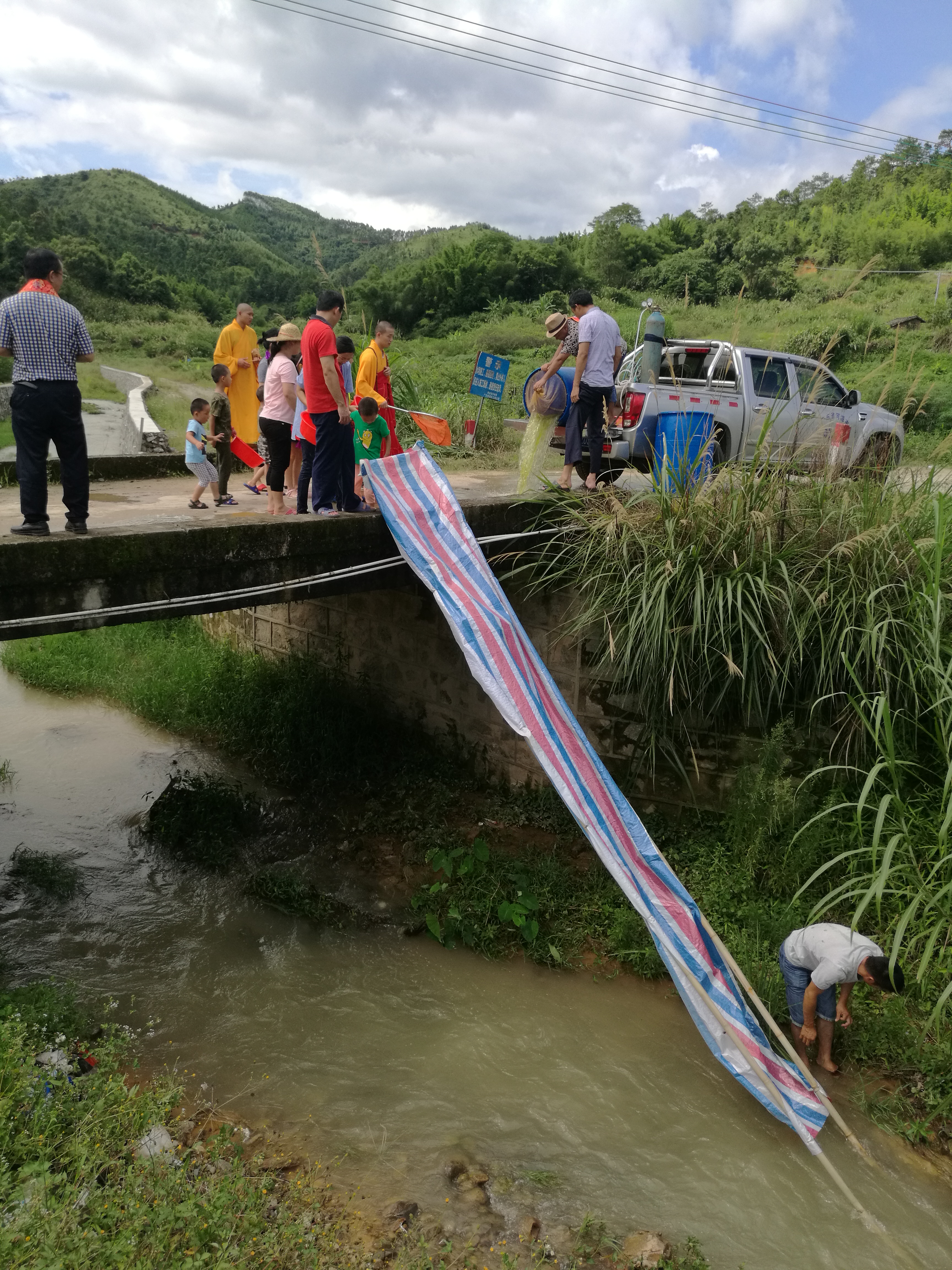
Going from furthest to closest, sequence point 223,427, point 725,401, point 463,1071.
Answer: point 725,401 < point 223,427 < point 463,1071

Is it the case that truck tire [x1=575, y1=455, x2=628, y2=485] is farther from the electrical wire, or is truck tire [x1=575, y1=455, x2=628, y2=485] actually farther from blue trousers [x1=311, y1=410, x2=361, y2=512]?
blue trousers [x1=311, y1=410, x2=361, y2=512]

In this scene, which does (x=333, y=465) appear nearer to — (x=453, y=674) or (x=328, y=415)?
(x=328, y=415)

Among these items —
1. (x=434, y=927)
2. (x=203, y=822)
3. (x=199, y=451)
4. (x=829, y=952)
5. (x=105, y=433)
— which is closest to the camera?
(x=829, y=952)

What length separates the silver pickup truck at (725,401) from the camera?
25.8 feet

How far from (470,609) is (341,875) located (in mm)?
3175

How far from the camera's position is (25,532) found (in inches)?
173

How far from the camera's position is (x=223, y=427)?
7879mm

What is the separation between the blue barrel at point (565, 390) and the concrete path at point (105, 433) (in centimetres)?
656

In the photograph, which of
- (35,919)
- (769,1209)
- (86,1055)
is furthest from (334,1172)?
(35,919)

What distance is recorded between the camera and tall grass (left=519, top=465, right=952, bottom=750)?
5836mm

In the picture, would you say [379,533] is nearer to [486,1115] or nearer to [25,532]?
[25,532]

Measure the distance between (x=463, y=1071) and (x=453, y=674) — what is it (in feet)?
12.1

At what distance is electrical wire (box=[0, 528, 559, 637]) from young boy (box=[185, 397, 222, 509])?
79.0 inches

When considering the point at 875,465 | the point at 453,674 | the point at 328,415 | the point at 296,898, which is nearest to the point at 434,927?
the point at 296,898
